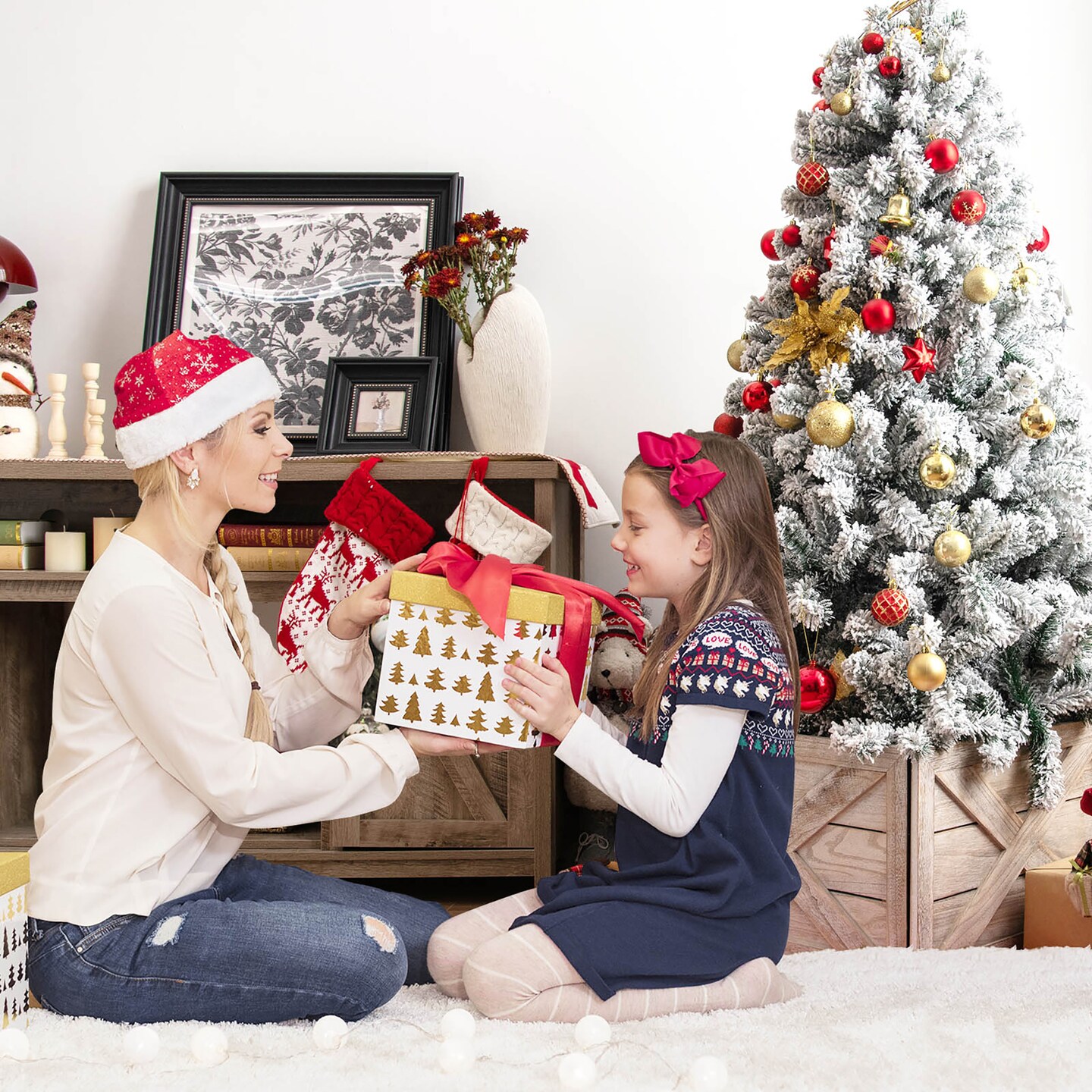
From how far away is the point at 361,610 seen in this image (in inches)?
66.5

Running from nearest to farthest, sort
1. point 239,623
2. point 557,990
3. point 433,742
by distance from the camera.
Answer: point 557,990 < point 433,742 < point 239,623

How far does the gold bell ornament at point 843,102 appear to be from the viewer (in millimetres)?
2068

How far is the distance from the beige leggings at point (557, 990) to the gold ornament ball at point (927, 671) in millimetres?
605

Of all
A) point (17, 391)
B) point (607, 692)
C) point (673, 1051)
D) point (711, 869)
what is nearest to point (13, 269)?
point (17, 391)

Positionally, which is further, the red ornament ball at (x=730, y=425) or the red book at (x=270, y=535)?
the red book at (x=270, y=535)

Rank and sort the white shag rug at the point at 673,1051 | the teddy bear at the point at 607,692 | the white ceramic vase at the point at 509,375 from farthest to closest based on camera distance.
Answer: the white ceramic vase at the point at 509,375 → the teddy bear at the point at 607,692 → the white shag rug at the point at 673,1051

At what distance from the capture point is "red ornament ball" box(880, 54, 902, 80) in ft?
6.72

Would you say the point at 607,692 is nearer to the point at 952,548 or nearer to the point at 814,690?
the point at 814,690

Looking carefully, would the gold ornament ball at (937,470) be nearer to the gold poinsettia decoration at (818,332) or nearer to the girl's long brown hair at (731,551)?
the gold poinsettia decoration at (818,332)

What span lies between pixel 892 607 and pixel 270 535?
1363mm

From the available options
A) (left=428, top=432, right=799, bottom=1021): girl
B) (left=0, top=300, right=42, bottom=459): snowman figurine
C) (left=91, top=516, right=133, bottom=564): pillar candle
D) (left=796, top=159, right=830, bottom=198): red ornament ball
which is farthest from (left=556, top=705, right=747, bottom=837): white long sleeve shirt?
(left=0, top=300, right=42, bottom=459): snowman figurine

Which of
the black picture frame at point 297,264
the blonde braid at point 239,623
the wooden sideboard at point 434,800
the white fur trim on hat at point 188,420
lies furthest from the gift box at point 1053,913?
the black picture frame at point 297,264

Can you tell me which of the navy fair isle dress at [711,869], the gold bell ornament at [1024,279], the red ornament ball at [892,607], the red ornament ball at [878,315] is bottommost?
the navy fair isle dress at [711,869]

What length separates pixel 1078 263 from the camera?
2.71 meters
